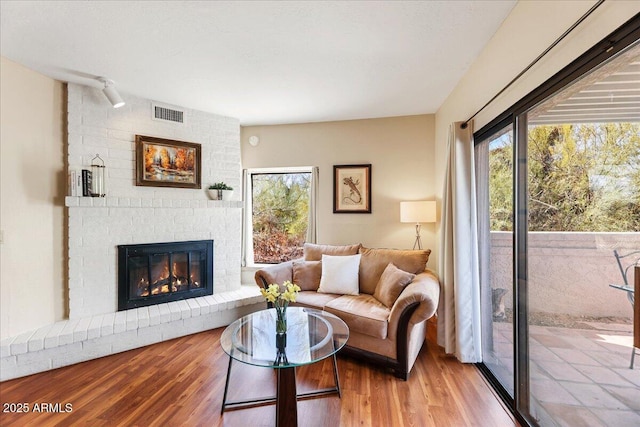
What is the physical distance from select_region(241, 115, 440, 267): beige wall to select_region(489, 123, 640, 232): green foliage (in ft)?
6.11

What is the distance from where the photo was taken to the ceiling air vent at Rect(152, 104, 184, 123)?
324 centimetres

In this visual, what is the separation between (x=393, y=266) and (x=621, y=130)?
6.59 feet

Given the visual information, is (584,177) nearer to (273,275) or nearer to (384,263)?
(384,263)

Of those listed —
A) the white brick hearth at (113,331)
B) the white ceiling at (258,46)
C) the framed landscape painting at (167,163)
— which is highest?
the white ceiling at (258,46)

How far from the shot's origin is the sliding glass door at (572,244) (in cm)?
113

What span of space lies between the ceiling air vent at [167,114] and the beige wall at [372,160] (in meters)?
1.02

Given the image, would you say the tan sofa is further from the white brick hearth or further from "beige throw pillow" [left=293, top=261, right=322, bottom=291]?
the white brick hearth

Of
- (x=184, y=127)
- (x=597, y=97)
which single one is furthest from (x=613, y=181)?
(x=184, y=127)

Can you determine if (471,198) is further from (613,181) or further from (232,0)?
(232,0)

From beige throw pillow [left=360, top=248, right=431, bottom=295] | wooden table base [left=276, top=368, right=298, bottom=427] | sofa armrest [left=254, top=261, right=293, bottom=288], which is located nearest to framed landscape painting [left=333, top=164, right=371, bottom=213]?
beige throw pillow [left=360, top=248, right=431, bottom=295]

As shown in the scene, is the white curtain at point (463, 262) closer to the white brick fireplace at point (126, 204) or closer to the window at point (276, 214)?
the window at point (276, 214)

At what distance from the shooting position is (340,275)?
9.96 feet

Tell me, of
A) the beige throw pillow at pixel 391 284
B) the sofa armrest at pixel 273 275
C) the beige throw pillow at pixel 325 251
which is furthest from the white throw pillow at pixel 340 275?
the sofa armrest at pixel 273 275

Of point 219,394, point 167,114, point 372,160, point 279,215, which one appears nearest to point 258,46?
point 167,114
